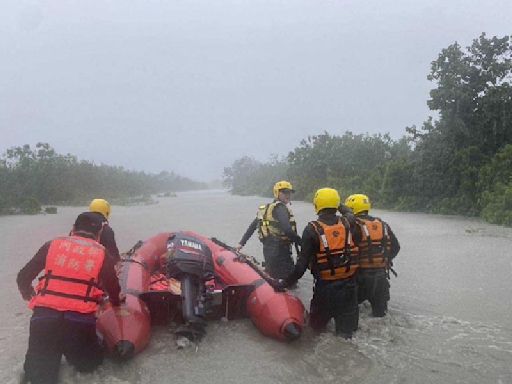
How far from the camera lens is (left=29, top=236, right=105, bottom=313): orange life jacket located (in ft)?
11.1

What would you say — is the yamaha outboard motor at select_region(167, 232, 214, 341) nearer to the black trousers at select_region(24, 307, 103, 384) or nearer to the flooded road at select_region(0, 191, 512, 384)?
the flooded road at select_region(0, 191, 512, 384)

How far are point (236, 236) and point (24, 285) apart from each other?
29.7 ft

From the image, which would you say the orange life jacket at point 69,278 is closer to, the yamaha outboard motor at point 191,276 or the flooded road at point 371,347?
the flooded road at point 371,347

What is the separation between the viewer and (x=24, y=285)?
369 centimetres

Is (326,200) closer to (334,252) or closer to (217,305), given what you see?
(334,252)

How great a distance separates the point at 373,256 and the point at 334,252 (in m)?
0.76

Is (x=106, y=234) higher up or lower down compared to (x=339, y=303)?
higher up

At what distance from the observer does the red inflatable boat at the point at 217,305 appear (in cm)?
393

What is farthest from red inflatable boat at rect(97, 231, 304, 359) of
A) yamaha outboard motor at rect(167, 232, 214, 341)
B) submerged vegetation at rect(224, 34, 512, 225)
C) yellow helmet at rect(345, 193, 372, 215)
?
submerged vegetation at rect(224, 34, 512, 225)

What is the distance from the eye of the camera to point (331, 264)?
4227 mm

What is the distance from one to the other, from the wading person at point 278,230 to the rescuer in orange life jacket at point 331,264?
1.37m

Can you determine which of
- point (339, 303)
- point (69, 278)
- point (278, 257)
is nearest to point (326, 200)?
point (339, 303)

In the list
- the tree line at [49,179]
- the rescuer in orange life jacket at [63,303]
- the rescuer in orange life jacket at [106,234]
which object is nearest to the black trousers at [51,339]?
the rescuer in orange life jacket at [63,303]

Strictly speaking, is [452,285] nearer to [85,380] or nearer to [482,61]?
[85,380]
